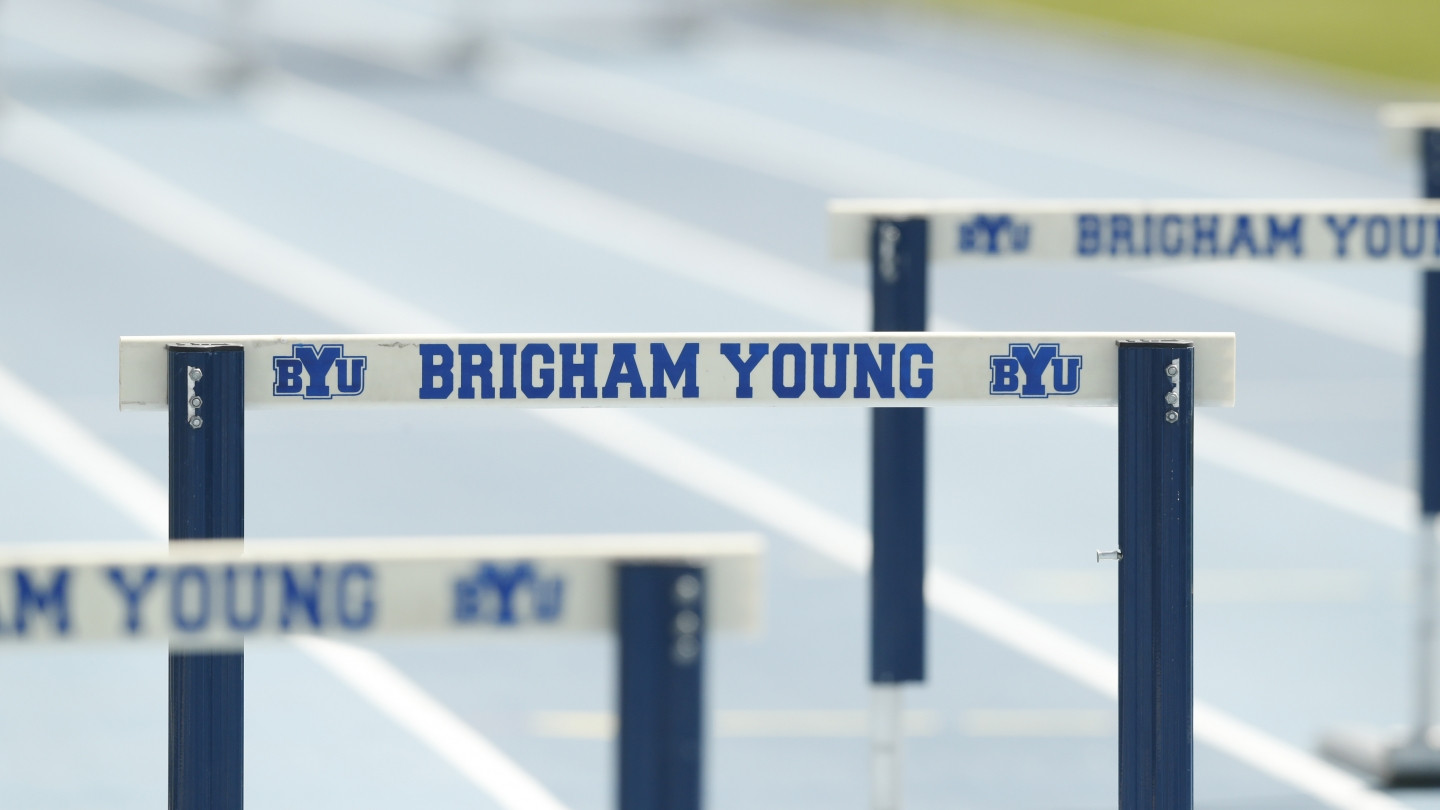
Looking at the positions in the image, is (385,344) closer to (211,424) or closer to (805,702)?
(211,424)

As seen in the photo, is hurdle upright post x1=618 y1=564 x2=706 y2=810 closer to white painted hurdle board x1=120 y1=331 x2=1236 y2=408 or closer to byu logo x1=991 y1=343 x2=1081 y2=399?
white painted hurdle board x1=120 y1=331 x2=1236 y2=408

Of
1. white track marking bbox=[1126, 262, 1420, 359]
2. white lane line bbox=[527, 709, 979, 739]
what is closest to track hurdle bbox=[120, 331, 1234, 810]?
white lane line bbox=[527, 709, 979, 739]

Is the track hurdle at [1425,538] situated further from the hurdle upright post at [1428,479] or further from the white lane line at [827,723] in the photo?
the white lane line at [827,723]

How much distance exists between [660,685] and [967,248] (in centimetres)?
275

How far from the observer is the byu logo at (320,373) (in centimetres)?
383

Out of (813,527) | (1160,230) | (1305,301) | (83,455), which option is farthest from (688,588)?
(1305,301)

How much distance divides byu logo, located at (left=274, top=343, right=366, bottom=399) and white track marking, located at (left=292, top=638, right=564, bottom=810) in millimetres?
2131

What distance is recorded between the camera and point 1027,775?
6.68 m

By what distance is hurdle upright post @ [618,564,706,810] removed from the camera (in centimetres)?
283

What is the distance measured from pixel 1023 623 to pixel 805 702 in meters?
1.27

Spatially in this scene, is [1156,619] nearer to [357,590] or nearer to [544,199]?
[357,590]

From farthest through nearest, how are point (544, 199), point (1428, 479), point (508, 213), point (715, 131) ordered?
1. point (715, 131)
2. point (544, 199)
3. point (508, 213)
4. point (1428, 479)

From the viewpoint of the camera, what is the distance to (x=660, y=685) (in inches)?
112

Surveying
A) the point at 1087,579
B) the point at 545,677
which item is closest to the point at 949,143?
the point at 1087,579
